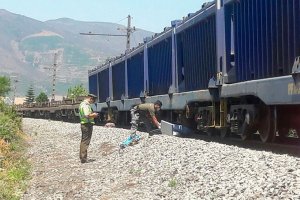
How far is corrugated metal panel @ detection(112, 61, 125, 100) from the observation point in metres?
23.9

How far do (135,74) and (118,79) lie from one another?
11.7 feet

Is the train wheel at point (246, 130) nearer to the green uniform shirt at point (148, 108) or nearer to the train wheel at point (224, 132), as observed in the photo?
the train wheel at point (224, 132)

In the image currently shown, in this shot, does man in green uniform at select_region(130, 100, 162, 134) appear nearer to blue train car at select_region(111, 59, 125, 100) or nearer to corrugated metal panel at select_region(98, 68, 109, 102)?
blue train car at select_region(111, 59, 125, 100)

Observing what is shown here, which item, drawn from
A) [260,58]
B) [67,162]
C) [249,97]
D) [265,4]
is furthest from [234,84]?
[67,162]

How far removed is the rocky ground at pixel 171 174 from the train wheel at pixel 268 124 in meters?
0.98

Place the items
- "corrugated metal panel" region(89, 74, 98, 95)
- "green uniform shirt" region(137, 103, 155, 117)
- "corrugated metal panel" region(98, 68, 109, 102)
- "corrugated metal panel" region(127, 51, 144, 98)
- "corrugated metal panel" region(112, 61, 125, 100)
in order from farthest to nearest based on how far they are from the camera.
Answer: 1. "corrugated metal panel" region(89, 74, 98, 95)
2. "corrugated metal panel" region(98, 68, 109, 102)
3. "corrugated metal panel" region(112, 61, 125, 100)
4. "corrugated metal panel" region(127, 51, 144, 98)
5. "green uniform shirt" region(137, 103, 155, 117)

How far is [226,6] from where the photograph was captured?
1155 centimetres

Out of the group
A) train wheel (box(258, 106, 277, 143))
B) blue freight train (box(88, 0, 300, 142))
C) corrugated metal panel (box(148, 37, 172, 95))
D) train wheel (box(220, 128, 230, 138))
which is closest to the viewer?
blue freight train (box(88, 0, 300, 142))

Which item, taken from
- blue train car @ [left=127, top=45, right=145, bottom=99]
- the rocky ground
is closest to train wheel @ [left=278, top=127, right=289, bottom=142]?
the rocky ground

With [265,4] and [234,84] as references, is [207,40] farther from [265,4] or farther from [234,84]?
[265,4]

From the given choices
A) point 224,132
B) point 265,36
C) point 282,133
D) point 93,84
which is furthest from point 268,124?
point 93,84

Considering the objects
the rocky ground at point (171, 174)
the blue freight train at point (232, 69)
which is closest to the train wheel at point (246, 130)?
the blue freight train at point (232, 69)

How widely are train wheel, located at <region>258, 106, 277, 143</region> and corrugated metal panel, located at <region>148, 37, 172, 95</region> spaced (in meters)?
6.23

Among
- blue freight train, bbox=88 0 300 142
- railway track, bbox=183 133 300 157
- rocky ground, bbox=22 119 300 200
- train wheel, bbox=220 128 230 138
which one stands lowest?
rocky ground, bbox=22 119 300 200
